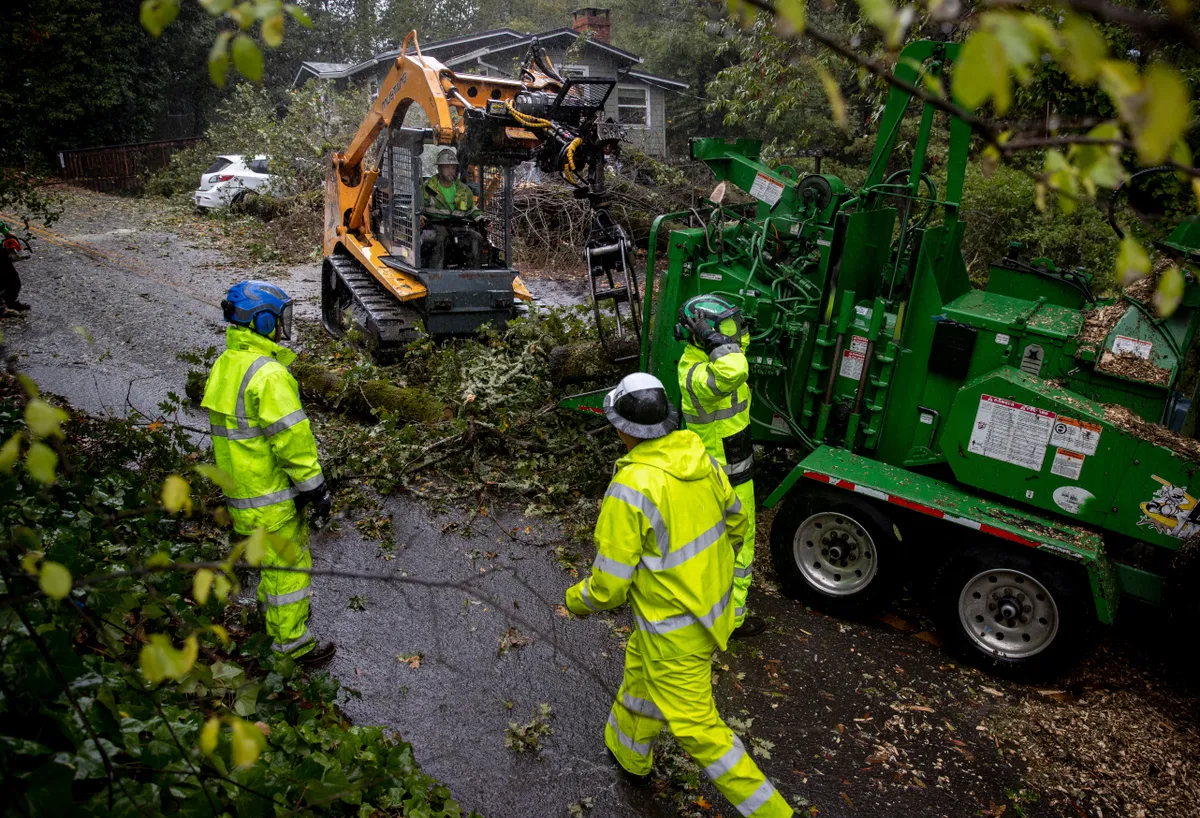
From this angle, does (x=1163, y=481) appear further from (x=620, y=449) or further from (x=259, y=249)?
(x=259, y=249)

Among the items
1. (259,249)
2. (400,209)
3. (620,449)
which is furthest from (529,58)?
(259,249)

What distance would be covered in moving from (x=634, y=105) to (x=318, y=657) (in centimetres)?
2475

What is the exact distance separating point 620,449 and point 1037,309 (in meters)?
3.51

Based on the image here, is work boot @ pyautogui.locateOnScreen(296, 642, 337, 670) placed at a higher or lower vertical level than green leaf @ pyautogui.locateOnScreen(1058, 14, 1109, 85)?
lower

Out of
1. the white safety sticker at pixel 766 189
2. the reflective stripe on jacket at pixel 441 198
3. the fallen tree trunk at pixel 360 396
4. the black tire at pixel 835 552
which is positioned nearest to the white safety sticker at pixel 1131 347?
the black tire at pixel 835 552

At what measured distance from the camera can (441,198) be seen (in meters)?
9.22

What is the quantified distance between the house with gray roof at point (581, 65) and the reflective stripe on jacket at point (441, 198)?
51.4ft

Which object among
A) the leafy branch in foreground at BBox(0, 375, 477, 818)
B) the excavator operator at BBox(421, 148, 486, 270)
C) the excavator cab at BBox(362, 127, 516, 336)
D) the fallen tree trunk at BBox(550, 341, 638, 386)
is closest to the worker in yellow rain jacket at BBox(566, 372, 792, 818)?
the leafy branch in foreground at BBox(0, 375, 477, 818)

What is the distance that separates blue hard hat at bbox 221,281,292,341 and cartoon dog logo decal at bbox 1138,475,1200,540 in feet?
16.6

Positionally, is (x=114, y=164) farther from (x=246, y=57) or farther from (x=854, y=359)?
(x=246, y=57)

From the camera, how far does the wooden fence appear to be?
2464 centimetres

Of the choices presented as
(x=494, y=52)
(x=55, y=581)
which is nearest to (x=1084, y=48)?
(x=55, y=581)

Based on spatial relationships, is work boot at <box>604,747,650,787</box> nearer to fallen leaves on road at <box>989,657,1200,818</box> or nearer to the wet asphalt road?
the wet asphalt road

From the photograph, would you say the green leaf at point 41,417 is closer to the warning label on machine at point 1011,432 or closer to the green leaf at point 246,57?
the green leaf at point 246,57
